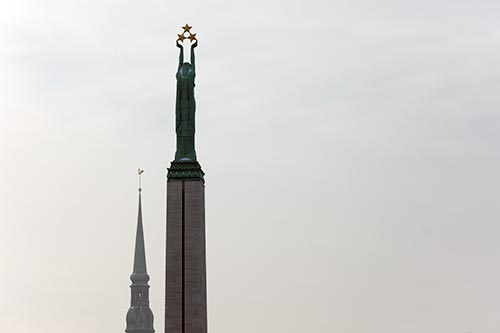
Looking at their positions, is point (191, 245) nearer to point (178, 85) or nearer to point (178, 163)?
point (178, 163)

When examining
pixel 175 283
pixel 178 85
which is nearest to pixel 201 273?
pixel 175 283

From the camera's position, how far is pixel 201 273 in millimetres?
79438

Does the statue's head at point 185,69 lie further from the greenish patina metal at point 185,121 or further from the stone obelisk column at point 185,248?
the stone obelisk column at point 185,248

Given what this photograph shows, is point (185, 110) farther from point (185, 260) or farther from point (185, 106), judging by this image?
point (185, 260)

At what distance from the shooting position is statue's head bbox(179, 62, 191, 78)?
82.9 m

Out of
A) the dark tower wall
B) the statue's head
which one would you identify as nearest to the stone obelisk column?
the dark tower wall

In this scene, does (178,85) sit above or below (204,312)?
above

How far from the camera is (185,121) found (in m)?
82.2

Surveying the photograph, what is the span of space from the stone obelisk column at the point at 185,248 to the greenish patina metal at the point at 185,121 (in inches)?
2.4

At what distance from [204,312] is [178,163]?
9039 mm

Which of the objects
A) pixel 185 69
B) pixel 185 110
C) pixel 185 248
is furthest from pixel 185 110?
pixel 185 248

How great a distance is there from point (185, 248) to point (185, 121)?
27.0 feet

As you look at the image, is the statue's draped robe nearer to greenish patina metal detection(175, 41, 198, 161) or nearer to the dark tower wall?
greenish patina metal detection(175, 41, 198, 161)

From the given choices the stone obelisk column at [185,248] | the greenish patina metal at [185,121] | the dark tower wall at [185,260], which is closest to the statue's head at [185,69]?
the greenish patina metal at [185,121]
